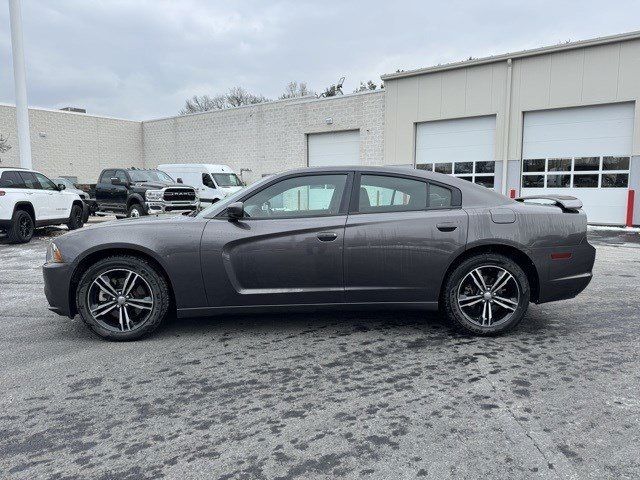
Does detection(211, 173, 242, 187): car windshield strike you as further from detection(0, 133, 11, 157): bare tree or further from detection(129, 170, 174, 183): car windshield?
detection(0, 133, 11, 157): bare tree

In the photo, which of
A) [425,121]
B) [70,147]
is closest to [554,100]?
[425,121]

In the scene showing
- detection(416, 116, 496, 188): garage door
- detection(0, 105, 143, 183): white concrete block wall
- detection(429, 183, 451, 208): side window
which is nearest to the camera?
detection(429, 183, 451, 208): side window

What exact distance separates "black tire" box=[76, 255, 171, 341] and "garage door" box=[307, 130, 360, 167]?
60.3 feet

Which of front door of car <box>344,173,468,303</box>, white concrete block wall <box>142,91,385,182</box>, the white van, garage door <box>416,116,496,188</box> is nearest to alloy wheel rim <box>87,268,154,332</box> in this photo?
front door of car <box>344,173,468,303</box>

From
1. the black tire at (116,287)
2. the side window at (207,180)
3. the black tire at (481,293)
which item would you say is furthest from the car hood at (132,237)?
the side window at (207,180)

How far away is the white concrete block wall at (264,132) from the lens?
21891 millimetres

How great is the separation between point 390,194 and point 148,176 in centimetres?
1497

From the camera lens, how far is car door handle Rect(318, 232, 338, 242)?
4.13 meters

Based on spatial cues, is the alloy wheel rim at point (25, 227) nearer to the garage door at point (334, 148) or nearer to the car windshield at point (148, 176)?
the car windshield at point (148, 176)

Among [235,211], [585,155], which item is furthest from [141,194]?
[585,155]

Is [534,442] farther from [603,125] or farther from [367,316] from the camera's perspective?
[603,125]

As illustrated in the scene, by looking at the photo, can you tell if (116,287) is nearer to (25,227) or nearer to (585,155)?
(25,227)

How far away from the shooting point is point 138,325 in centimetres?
425

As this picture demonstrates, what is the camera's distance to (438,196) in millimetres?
4355
